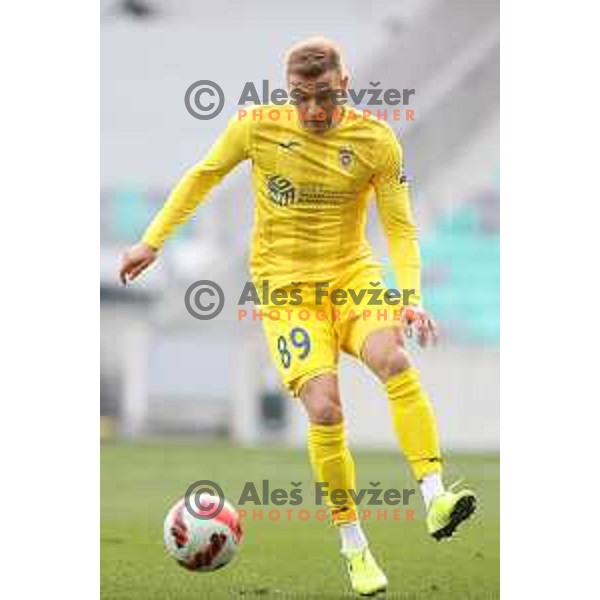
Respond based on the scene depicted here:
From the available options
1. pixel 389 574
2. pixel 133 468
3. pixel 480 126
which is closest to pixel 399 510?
pixel 389 574

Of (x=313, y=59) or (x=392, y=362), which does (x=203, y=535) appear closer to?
(x=392, y=362)

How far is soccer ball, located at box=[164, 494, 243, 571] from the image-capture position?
4.72 metres

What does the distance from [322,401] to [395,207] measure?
0.70 metres

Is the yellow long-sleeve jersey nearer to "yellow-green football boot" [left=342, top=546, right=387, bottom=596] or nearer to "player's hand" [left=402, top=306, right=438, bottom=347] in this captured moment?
"player's hand" [left=402, top=306, right=438, bottom=347]

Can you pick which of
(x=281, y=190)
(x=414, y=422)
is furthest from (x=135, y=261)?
(x=414, y=422)

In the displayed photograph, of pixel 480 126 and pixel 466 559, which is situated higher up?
pixel 480 126

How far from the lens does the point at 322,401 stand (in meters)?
4.57

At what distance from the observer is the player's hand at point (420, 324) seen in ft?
14.6

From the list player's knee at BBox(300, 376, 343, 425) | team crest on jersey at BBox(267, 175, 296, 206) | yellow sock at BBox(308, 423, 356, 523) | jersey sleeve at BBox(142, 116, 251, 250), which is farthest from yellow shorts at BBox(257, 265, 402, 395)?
jersey sleeve at BBox(142, 116, 251, 250)

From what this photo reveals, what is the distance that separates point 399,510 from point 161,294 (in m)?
7.61

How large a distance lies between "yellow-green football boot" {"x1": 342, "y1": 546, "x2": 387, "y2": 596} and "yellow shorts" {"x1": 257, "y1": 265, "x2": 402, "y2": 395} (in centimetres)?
55

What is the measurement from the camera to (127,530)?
638cm

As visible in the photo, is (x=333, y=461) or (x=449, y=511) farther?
(x=333, y=461)
